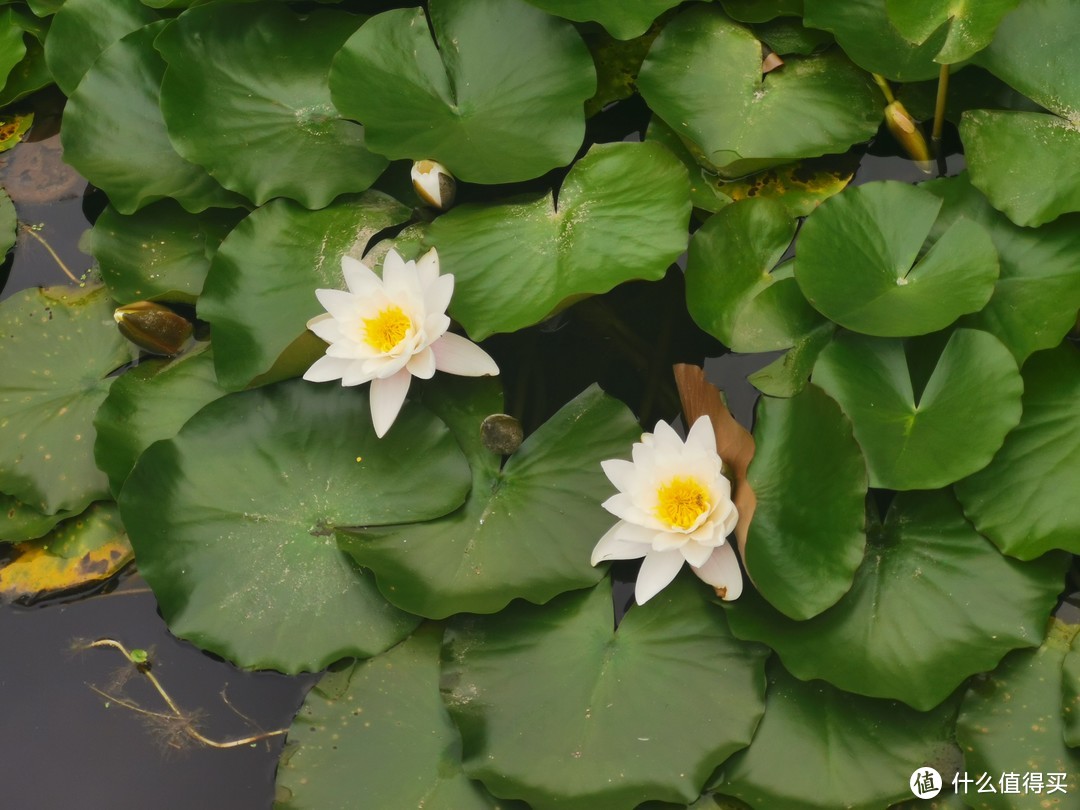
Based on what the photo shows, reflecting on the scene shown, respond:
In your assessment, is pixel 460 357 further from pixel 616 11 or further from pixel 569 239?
pixel 616 11

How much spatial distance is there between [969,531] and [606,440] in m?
0.78

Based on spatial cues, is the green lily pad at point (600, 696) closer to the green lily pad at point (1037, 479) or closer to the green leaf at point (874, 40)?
the green lily pad at point (1037, 479)

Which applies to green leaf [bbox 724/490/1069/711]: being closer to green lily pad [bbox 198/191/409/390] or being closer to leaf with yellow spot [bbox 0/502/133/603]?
green lily pad [bbox 198/191/409/390]

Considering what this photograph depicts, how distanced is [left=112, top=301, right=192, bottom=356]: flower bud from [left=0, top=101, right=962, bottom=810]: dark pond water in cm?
61

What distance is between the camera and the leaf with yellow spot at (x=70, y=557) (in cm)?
225

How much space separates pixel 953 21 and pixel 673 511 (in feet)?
4.27

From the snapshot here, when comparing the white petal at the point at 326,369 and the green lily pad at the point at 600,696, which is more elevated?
the white petal at the point at 326,369

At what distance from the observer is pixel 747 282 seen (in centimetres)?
214

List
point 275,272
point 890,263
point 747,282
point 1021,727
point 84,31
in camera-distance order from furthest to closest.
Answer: point 84,31
point 275,272
point 747,282
point 890,263
point 1021,727

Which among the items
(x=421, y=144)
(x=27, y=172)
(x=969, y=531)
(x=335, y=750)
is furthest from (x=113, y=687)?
(x=969, y=531)

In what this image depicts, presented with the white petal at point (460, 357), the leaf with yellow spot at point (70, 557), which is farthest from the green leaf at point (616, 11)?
the leaf with yellow spot at point (70, 557)

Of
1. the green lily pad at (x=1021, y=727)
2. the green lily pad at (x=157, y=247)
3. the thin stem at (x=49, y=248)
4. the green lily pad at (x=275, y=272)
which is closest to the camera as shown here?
the green lily pad at (x=1021, y=727)

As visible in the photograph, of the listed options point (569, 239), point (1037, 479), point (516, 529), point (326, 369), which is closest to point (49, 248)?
point (326, 369)

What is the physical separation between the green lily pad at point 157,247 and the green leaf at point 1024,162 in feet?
6.27
